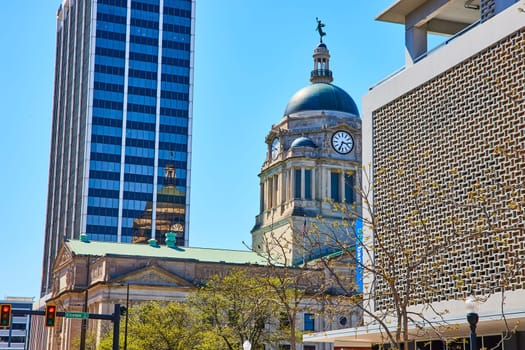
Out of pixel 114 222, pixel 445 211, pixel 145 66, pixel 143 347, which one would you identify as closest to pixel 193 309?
pixel 143 347

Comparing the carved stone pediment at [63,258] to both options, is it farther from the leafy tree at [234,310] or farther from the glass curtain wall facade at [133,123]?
the glass curtain wall facade at [133,123]

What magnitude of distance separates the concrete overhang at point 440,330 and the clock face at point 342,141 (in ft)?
213

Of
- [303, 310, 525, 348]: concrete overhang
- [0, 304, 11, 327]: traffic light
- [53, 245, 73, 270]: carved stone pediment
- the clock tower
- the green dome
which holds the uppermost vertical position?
the green dome

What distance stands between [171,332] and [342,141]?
55082 mm

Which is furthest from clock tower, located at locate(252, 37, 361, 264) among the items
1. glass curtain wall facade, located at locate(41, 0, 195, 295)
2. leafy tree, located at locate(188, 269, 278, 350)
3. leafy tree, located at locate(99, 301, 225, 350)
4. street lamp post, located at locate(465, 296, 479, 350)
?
street lamp post, located at locate(465, 296, 479, 350)

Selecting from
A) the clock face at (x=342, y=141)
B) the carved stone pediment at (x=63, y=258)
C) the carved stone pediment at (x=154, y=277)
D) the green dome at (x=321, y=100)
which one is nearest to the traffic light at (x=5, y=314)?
the carved stone pediment at (x=154, y=277)

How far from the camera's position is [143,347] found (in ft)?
232

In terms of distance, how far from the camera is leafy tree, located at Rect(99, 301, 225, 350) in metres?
70.4

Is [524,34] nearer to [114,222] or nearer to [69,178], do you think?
[114,222]

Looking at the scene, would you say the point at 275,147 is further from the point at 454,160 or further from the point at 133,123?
the point at 454,160

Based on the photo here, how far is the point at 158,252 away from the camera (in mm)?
107562

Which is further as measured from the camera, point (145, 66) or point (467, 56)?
point (145, 66)

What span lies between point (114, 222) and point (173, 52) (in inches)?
1224

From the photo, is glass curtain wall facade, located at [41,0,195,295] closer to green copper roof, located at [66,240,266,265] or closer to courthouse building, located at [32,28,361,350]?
courthouse building, located at [32,28,361,350]
